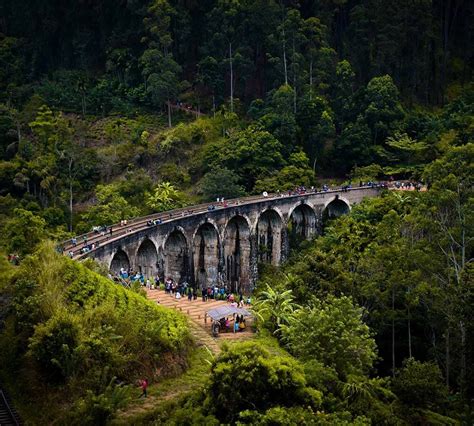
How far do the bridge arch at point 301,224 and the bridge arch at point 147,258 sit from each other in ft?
65.8

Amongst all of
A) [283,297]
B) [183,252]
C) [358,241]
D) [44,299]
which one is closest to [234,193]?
[183,252]

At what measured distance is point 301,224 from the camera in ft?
203

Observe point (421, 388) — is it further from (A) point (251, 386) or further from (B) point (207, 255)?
(B) point (207, 255)

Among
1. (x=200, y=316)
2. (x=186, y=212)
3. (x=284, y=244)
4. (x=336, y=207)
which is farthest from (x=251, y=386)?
(x=336, y=207)

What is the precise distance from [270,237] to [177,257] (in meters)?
13.3

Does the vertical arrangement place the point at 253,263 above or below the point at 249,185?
below

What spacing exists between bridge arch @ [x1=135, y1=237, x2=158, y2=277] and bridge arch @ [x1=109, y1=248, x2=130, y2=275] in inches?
97.4

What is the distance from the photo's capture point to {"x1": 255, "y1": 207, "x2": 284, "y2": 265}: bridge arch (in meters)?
57.2

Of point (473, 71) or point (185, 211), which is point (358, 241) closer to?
point (185, 211)

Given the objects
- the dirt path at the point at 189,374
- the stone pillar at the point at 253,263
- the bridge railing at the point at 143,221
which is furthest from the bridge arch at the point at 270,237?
the dirt path at the point at 189,374

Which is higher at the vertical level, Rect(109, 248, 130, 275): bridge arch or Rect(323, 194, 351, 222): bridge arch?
Rect(323, 194, 351, 222): bridge arch

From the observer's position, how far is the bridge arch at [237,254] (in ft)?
177

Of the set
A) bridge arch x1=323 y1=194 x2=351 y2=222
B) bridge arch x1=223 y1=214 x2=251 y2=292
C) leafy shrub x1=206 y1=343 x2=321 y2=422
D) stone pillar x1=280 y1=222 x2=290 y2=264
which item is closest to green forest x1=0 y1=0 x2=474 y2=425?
leafy shrub x1=206 y1=343 x2=321 y2=422

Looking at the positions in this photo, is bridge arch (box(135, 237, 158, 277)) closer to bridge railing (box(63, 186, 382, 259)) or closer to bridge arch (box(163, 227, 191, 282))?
bridge railing (box(63, 186, 382, 259))
